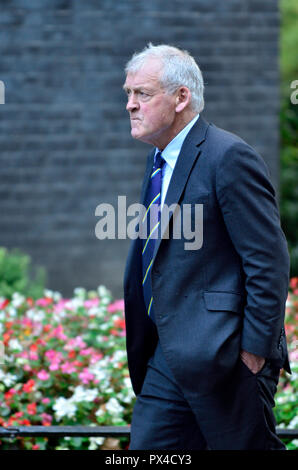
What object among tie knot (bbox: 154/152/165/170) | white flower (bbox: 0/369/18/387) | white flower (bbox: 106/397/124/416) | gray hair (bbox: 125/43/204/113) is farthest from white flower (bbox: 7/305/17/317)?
gray hair (bbox: 125/43/204/113)

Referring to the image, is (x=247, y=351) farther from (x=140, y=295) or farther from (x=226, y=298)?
(x=140, y=295)

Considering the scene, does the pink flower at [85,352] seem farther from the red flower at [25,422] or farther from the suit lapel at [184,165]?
the suit lapel at [184,165]

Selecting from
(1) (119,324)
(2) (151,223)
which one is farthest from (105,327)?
(2) (151,223)

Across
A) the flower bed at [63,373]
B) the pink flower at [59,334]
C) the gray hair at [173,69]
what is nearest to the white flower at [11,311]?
the flower bed at [63,373]

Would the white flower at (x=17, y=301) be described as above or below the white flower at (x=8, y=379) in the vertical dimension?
above

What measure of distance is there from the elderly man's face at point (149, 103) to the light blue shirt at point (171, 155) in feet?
0.22

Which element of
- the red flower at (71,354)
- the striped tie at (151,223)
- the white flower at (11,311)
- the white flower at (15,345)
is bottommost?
the red flower at (71,354)

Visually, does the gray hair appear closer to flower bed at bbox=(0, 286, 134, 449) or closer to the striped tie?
the striped tie

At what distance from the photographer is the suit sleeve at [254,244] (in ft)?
8.61

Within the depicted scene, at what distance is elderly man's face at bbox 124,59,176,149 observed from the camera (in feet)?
9.24

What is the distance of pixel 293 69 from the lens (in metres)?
15.8

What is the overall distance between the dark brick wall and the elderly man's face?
5.00 metres

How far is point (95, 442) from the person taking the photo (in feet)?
12.7

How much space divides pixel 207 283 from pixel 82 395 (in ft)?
5.00
